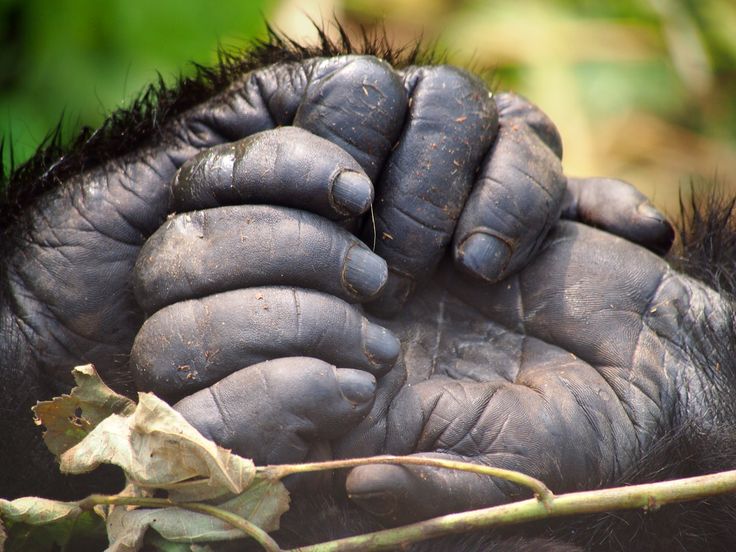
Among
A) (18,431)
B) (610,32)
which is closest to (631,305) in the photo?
(18,431)

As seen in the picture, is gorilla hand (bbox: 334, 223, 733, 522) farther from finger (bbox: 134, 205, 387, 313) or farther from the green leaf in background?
the green leaf in background

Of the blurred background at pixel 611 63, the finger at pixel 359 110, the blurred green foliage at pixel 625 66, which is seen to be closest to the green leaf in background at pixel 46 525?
the finger at pixel 359 110

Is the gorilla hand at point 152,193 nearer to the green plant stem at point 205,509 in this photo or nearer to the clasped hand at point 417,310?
the clasped hand at point 417,310

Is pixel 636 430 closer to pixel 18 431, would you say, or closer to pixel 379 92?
pixel 379 92

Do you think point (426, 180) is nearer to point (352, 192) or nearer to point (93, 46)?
point (352, 192)

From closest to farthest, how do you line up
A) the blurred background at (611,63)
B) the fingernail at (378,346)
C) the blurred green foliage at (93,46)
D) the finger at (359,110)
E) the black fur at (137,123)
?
the fingernail at (378,346)
the finger at (359,110)
the black fur at (137,123)
the blurred green foliage at (93,46)
the blurred background at (611,63)

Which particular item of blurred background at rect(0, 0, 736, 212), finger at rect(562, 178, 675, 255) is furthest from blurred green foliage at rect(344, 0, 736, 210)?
finger at rect(562, 178, 675, 255)

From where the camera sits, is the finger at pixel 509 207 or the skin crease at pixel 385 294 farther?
the finger at pixel 509 207
